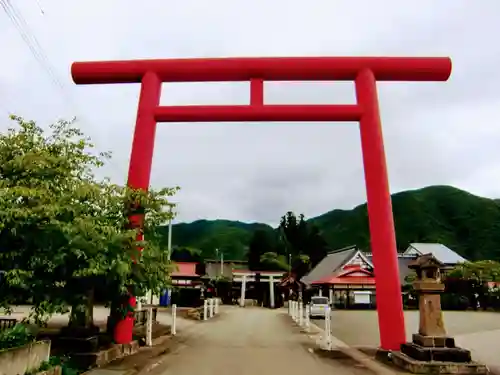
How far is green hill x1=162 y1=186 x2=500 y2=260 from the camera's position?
107625mm

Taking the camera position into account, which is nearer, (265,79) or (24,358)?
(24,358)

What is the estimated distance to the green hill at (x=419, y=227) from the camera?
107625mm

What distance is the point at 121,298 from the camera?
31.0 feet

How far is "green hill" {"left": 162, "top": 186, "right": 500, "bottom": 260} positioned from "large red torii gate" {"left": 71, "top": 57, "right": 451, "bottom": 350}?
8680 centimetres

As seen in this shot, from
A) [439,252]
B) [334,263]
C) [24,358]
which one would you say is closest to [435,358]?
[24,358]

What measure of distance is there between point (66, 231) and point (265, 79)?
6947mm

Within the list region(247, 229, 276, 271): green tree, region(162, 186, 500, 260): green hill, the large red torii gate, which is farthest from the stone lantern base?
region(162, 186, 500, 260): green hill

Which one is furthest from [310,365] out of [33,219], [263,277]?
[263,277]

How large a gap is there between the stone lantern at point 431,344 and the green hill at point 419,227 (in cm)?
8800

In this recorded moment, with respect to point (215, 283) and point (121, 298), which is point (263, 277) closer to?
point (215, 283)

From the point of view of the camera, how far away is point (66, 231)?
728 centimetres

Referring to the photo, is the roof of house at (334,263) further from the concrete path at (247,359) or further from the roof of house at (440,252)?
the concrete path at (247,359)

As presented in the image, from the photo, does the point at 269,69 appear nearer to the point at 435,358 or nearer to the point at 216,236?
the point at 435,358

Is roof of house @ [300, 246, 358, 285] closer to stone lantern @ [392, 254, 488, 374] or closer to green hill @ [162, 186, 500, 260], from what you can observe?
stone lantern @ [392, 254, 488, 374]
